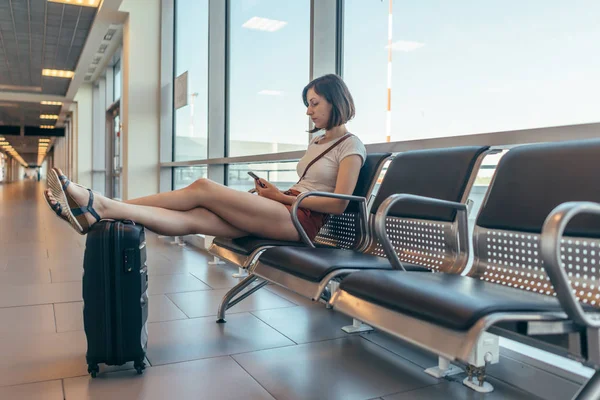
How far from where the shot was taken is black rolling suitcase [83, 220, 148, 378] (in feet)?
5.93

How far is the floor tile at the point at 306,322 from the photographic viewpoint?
91.1 inches

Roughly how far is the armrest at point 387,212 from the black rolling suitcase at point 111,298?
34.8 inches

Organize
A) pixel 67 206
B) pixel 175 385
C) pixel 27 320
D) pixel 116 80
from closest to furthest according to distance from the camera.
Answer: pixel 175 385, pixel 67 206, pixel 27 320, pixel 116 80

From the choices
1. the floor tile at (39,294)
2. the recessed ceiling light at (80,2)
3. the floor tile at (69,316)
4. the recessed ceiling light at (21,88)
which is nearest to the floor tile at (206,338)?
the floor tile at (69,316)

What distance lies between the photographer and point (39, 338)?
7.24 ft

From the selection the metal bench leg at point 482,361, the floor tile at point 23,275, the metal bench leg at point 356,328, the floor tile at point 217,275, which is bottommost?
the floor tile at point 217,275

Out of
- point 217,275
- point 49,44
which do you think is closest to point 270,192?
point 217,275

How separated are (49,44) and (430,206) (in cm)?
931

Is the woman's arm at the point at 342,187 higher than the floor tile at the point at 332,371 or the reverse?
higher

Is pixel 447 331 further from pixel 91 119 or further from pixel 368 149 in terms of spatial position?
pixel 91 119

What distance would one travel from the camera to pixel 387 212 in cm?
165

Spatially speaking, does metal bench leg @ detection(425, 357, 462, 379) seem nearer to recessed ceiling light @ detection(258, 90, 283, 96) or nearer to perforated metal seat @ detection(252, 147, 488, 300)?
perforated metal seat @ detection(252, 147, 488, 300)

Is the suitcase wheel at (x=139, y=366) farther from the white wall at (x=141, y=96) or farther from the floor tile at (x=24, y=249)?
the white wall at (x=141, y=96)

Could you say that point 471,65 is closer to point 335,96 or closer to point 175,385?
point 335,96
